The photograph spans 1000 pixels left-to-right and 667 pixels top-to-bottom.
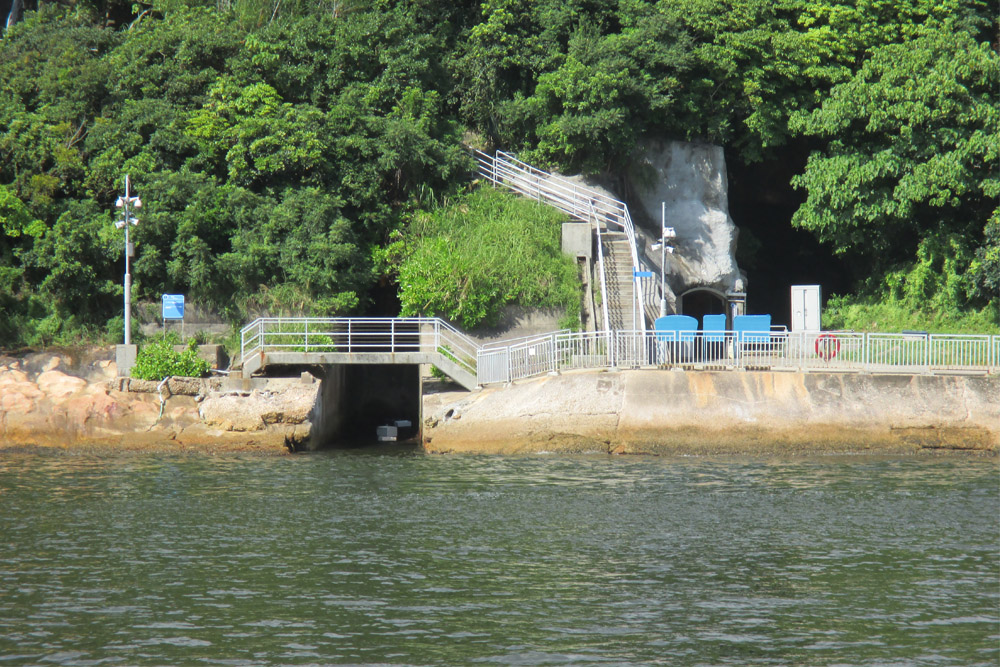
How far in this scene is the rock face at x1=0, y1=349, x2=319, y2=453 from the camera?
2495 cm

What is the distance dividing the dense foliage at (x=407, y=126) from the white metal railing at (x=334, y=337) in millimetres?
816

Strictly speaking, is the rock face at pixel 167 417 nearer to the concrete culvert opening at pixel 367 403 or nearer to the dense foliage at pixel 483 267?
the concrete culvert opening at pixel 367 403

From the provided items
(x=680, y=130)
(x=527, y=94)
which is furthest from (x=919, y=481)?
(x=527, y=94)

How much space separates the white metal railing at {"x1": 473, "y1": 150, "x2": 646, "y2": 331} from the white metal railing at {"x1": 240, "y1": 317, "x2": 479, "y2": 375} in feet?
19.2

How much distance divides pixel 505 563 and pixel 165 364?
14008 millimetres

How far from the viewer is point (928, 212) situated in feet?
108

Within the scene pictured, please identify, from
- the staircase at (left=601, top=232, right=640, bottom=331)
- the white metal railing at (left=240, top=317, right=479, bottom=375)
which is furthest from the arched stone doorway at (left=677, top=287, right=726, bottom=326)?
the white metal railing at (left=240, top=317, right=479, bottom=375)

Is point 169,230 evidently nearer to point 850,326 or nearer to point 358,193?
point 358,193

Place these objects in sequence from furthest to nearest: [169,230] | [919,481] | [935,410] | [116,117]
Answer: [116,117] < [169,230] < [935,410] < [919,481]

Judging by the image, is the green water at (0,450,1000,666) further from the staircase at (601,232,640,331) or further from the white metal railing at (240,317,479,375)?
the staircase at (601,232,640,331)

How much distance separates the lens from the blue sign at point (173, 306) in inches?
1064

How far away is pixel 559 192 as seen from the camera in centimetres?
3172

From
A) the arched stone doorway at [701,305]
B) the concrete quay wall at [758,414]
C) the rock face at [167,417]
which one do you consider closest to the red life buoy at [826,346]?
the concrete quay wall at [758,414]

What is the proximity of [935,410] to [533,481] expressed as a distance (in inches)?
390
